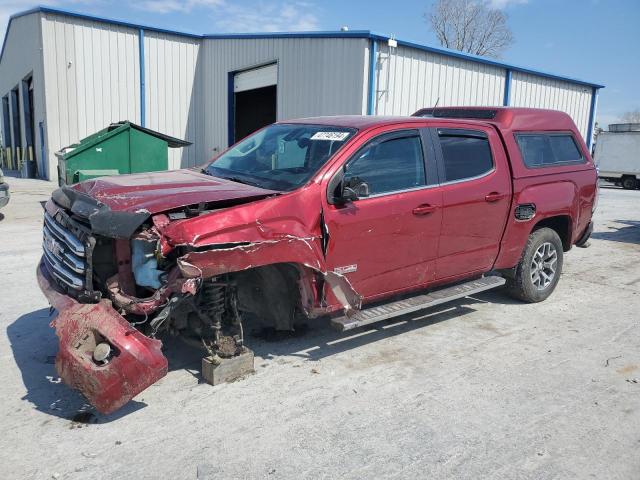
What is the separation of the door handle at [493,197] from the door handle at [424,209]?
766mm

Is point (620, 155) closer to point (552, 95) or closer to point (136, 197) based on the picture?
point (552, 95)

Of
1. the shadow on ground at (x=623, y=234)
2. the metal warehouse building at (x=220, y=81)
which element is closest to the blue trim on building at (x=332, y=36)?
the metal warehouse building at (x=220, y=81)

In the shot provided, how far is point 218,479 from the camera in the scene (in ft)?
9.26

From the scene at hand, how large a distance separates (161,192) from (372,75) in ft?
37.9

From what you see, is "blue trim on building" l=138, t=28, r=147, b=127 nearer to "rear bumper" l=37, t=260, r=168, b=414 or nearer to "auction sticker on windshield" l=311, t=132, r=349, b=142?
"auction sticker on windshield" l=311, t=132, r=349, b=142

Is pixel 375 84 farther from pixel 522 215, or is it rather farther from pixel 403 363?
pixel 403 363

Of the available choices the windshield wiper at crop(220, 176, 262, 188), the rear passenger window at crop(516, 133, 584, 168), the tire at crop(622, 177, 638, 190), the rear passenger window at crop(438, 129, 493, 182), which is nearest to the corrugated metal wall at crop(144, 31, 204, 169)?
the rear passenger window at crop(516, 133, 584, 168)

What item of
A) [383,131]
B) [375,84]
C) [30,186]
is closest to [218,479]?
[383,131]

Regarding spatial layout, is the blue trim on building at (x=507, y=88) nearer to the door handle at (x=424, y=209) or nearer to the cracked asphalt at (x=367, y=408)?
the cracked asphalt at (x=367, y=408)

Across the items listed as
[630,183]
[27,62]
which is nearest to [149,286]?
[27,62]

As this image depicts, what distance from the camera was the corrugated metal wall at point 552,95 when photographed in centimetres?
1952

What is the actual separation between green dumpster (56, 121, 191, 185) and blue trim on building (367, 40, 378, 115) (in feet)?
17.8

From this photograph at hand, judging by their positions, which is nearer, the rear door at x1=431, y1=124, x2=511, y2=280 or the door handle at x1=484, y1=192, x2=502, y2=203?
the rear door at x1=431, y1=124, x2=511, y2=280

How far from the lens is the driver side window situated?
4332 mm
